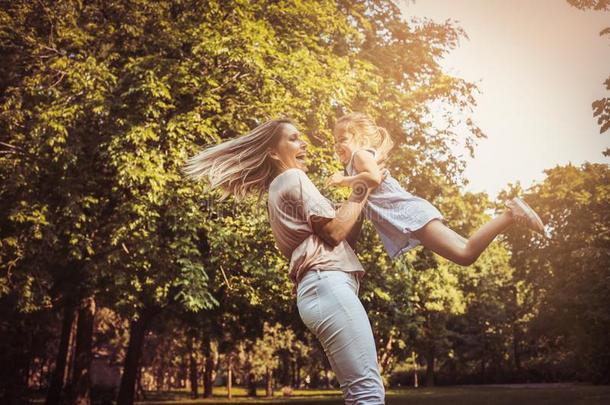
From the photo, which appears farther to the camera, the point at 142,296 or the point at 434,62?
the point at 434,62

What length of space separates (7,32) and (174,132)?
6.34 metres

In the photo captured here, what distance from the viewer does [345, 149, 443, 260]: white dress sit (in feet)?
12.1

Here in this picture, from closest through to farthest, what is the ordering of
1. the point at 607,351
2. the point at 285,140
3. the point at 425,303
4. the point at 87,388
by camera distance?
the point at 285,140 → the point at 87,388 → the point at 607,351 → the point at 425,303

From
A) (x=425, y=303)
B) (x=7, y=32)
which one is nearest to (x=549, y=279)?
(x=425, y=303)

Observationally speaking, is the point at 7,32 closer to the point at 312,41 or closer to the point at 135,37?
the point at 135,37

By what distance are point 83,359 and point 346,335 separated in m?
18.2

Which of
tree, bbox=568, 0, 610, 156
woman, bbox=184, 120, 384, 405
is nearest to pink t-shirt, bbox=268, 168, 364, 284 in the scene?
woman, bbox=184, 120, 384, 405

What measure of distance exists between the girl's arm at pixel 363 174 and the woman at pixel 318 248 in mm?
57

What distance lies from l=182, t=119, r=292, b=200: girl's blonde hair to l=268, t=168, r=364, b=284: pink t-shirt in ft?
1.14

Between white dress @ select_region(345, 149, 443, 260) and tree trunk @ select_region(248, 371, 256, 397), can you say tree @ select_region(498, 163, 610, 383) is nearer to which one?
tree trunk @ select_region(248, 371, 256, 397)

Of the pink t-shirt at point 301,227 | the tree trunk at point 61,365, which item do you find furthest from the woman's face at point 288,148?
the tree trunk at point 61,365

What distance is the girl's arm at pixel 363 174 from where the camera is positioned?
3.42m

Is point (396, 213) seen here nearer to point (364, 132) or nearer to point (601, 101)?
point (364, 132)

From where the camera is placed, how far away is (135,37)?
645 inches
